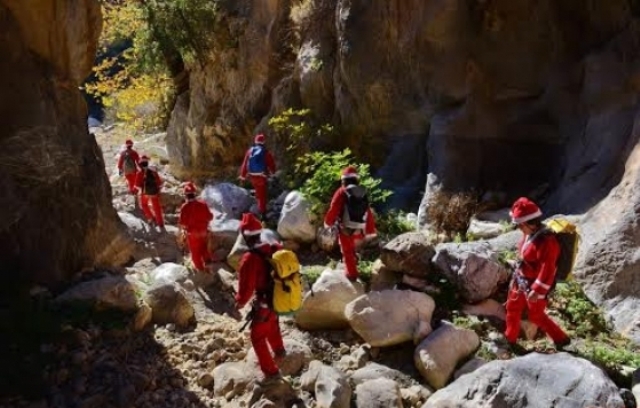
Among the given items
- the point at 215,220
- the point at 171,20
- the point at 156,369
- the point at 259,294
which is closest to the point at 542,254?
the point at 259,294

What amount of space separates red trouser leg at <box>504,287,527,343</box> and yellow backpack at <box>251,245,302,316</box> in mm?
2630

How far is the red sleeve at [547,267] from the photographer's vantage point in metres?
6.77

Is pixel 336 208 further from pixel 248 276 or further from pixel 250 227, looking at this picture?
pixel 248 276

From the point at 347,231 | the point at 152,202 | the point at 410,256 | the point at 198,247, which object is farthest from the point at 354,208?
the point at 152,202

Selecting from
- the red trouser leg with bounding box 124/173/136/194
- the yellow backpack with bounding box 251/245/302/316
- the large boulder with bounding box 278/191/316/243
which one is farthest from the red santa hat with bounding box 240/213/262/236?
the red trouser leg with bounding box 124/173/136/194

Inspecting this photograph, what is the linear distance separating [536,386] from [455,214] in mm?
5435

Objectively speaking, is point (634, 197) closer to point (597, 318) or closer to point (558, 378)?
point (597, 318)

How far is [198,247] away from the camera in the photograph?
410 inches

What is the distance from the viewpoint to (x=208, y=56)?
A: 68.6ft

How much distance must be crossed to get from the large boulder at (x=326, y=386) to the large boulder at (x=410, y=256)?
223 centimetres

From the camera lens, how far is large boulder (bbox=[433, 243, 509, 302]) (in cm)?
832

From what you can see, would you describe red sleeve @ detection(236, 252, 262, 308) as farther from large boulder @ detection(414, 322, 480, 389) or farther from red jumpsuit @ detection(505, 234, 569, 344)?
red jumpsuit @ detection(505, 234, 569, 344)

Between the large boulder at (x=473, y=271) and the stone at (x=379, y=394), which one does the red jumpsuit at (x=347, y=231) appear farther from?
the stone at (x=379, y=394)

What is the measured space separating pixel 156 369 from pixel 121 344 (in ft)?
1.95
